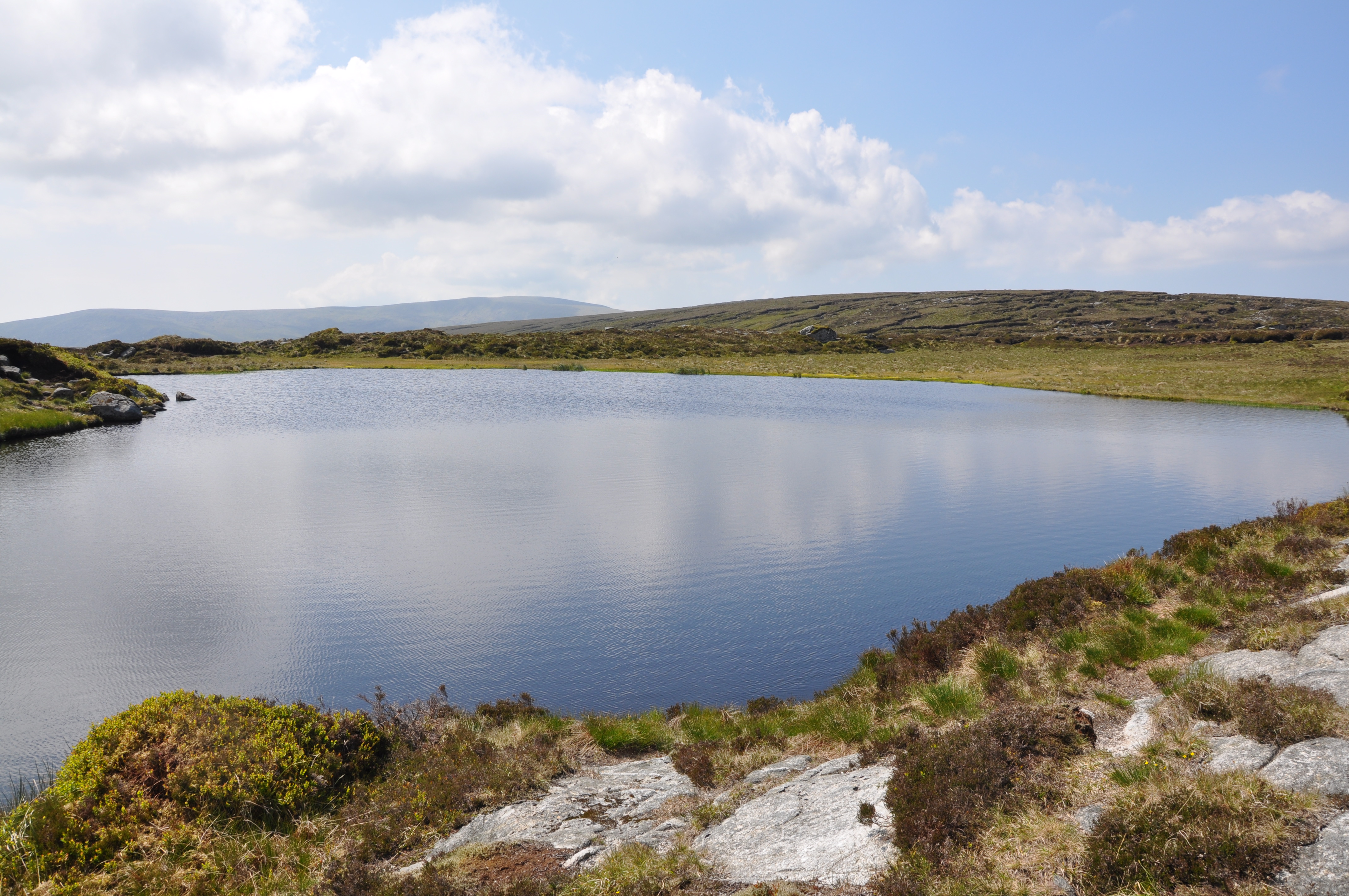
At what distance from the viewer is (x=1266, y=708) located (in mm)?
7047

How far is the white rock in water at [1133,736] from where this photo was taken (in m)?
7.64

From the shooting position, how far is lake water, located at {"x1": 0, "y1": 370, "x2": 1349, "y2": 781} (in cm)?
1436

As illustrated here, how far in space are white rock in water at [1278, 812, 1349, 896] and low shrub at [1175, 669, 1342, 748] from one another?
1.77 m

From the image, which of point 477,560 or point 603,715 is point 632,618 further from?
point 477,560

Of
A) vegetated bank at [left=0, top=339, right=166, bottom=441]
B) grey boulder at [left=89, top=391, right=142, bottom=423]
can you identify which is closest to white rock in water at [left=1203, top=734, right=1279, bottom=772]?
vegetated bank at [left=0, top=339, right=166, bottom=441]

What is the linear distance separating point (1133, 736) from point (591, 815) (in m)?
6.33

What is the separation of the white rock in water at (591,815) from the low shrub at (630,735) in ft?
3.15

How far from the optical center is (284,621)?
54.7 ft

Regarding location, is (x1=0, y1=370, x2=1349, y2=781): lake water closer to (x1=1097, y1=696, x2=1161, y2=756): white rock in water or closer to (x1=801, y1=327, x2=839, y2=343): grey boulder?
(x1=1097, y1=696, x2=1161, y2=756): white rock in water

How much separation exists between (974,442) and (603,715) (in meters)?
36.7

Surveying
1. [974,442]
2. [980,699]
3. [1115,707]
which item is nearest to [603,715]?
[980,699]

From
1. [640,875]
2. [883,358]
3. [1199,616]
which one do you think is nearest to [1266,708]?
[640,875]

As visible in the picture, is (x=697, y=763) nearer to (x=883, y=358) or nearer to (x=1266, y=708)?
(x=1266, y=708)

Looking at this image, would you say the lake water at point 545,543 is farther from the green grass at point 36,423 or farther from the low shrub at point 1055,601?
the low shrub at point 1055,601
